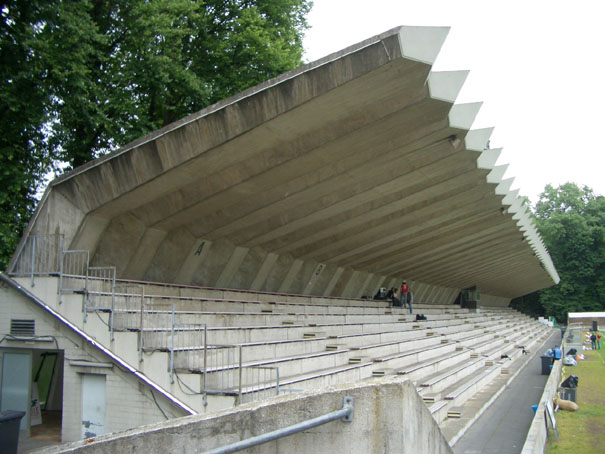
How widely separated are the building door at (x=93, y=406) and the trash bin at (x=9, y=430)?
1.78m

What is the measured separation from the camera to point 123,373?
32.4ft

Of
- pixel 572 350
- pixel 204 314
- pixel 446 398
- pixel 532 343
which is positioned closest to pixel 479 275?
pixel 532 343

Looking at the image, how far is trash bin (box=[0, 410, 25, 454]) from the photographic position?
323 inches

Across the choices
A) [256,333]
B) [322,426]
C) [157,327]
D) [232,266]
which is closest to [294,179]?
[232,266]

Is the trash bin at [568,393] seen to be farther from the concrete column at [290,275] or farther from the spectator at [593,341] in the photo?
the spectator at [593,341]

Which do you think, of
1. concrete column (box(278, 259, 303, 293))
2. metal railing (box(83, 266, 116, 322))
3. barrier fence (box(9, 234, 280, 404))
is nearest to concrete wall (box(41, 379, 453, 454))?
barrier fence (box(9, 234, 280, 404))

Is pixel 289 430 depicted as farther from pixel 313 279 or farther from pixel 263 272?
pixel 313 279

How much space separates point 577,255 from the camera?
243 ft

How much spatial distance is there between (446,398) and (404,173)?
708 cm

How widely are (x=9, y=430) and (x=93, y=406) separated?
2.03 meters

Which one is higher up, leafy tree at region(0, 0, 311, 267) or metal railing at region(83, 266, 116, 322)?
leafy tree at region(0, 0, 311, 267)

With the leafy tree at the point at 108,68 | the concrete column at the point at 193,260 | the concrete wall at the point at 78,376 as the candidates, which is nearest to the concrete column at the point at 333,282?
the leafy tree at the point at 108,68

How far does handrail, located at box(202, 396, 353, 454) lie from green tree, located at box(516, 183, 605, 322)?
76580 millimetres

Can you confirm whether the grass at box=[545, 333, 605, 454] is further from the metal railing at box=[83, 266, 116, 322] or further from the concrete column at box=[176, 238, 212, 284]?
the concrete column at box=[176, 238, 212, 284]
